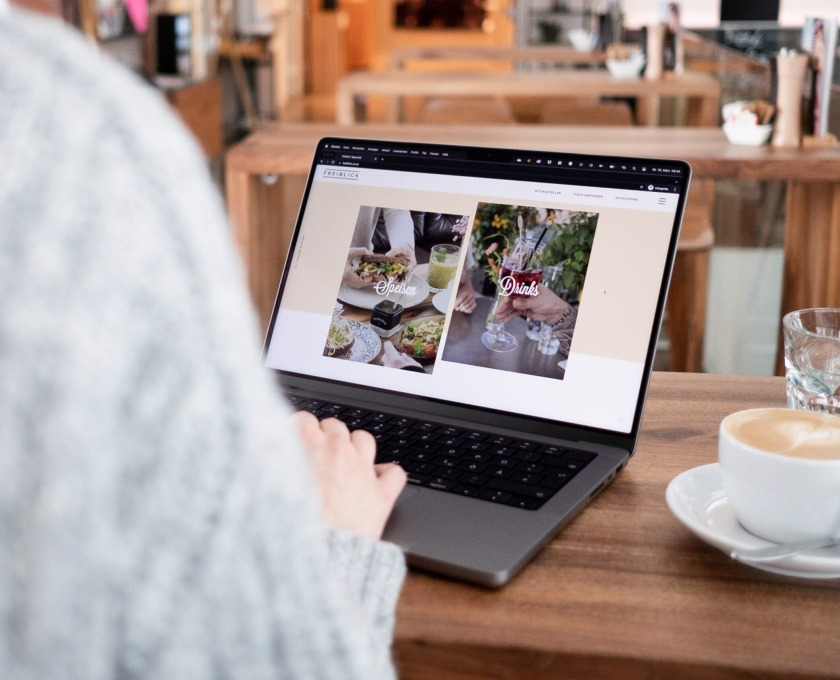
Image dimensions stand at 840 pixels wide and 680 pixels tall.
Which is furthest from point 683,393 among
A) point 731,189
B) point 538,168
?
point 731,189

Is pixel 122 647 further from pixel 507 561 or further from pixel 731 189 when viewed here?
pixel 731 189

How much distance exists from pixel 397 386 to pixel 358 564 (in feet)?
1.24

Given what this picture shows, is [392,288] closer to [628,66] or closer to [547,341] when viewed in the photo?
[547,341]

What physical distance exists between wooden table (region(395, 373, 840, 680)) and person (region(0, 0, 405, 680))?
8.6 inches

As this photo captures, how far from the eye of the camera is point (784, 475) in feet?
1.85

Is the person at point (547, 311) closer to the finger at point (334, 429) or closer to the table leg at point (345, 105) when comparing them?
the finger at point (334, 429)

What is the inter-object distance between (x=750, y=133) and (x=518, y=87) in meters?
1.37

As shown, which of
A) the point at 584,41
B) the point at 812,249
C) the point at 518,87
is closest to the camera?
the point at 812,249

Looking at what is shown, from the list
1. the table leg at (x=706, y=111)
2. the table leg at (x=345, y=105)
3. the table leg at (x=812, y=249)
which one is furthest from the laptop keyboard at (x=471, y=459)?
the table leg at (x=706, y=111)

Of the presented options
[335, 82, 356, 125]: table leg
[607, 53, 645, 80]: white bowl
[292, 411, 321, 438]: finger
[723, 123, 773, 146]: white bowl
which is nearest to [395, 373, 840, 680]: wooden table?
[292, 411, 321, 438]: finger

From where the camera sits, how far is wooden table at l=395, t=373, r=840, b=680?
0.50m

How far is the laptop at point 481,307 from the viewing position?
2.44 feet

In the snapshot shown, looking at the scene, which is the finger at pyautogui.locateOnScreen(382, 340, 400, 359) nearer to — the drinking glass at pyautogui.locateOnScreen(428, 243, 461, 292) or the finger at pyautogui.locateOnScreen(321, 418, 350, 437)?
the drinking glass at pyautogui.locateOnScreen(428, 243, 461, 292)

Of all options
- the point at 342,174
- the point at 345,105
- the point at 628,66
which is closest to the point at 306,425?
the point at 342,174
